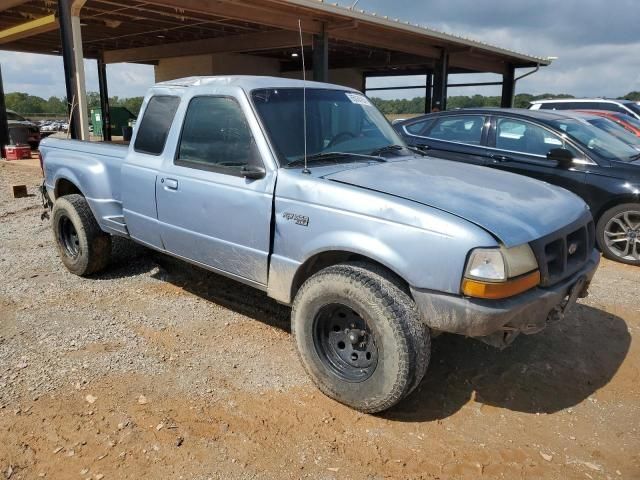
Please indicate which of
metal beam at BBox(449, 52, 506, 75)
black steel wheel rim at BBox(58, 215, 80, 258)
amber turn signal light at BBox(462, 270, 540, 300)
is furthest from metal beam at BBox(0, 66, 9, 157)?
amber turn signal light at BBox(462, 270, 540, 300)

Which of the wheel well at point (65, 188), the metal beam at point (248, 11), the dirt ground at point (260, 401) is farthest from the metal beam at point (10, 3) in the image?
the dirt ground at point (260, 401)

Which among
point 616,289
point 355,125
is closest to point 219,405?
point 355,125

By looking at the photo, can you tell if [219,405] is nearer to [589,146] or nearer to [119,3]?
[589,146]

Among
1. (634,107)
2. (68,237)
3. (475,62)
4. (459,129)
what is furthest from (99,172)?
(475,62)

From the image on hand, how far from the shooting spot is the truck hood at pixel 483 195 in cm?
270

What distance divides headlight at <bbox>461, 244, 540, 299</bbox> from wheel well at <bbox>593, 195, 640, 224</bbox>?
13.1 ft

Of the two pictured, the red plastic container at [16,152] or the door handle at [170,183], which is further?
the red plastic container at [16,152]

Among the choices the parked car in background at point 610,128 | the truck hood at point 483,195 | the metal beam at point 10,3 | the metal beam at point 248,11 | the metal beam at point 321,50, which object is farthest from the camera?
the metal beam at point 321,50

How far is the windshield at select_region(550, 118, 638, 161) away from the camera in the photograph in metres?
6.21

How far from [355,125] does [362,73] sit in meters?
22.6

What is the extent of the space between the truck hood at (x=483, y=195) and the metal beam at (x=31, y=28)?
10863 mm

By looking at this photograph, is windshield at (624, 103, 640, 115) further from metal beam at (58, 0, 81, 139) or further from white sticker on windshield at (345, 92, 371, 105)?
metal beam at (58, 0, 81, 139)

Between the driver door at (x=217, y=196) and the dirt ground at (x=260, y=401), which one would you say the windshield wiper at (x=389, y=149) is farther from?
the dirt ground at (x=260, y=401)

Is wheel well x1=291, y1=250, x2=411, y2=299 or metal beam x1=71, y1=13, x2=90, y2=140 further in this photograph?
metal beam x1=71, y1=13, x2=90, y2=140
